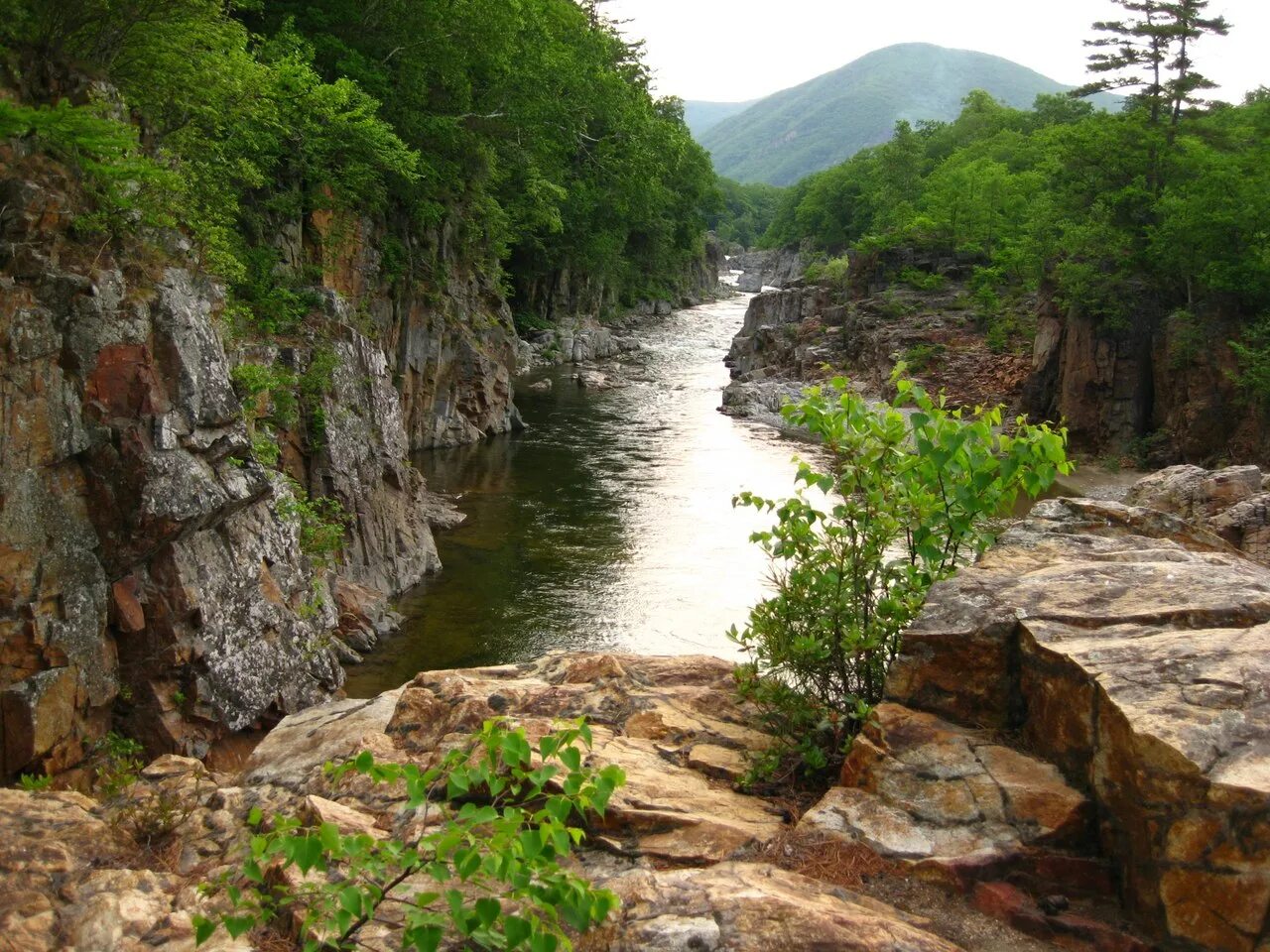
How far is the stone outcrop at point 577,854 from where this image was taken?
152 inches

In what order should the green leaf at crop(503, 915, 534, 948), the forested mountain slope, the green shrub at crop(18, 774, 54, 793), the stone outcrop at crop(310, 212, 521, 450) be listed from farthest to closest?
the stone outcrop at crop(310, 212, 521, 450) < the forested mountain slope < the green shrub at crop(18, 774, 54, 793) < the green leaf at crop(503, 915, 534, 948)

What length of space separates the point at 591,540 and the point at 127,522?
1118 cm

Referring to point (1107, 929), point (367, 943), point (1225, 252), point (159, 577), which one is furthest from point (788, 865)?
point (1225, 252)

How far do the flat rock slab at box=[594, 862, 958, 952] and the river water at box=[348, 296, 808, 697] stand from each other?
656 centimetres

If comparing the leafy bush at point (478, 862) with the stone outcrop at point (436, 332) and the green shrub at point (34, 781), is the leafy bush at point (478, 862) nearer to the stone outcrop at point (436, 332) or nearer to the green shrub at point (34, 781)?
the green shrub at point (34, 781)

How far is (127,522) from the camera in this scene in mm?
9664

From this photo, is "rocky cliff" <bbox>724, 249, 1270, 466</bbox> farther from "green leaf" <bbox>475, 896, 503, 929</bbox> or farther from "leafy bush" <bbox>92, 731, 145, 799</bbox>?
"green leaf" <bbox>475, 896, 503, 929</bbox>

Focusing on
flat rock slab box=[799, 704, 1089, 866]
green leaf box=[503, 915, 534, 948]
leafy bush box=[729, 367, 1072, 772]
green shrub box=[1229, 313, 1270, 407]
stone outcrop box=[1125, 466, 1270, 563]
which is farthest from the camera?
green shrub box=[1229, 313, 1270, 407]

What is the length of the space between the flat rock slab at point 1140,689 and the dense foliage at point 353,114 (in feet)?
31.8

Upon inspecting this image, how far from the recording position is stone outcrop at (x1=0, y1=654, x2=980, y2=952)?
12.6 ft

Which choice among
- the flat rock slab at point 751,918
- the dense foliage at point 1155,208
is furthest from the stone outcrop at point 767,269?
the flat rock slab at point 751,918

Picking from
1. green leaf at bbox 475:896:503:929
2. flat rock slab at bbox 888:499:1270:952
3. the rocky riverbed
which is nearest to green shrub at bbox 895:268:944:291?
flat rock slab at bbox 888:499:1270:952

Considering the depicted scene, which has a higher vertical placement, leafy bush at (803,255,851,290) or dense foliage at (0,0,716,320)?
dense foliage at (0,0,716,320)

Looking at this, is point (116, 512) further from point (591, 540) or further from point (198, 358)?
point (591, 540)
